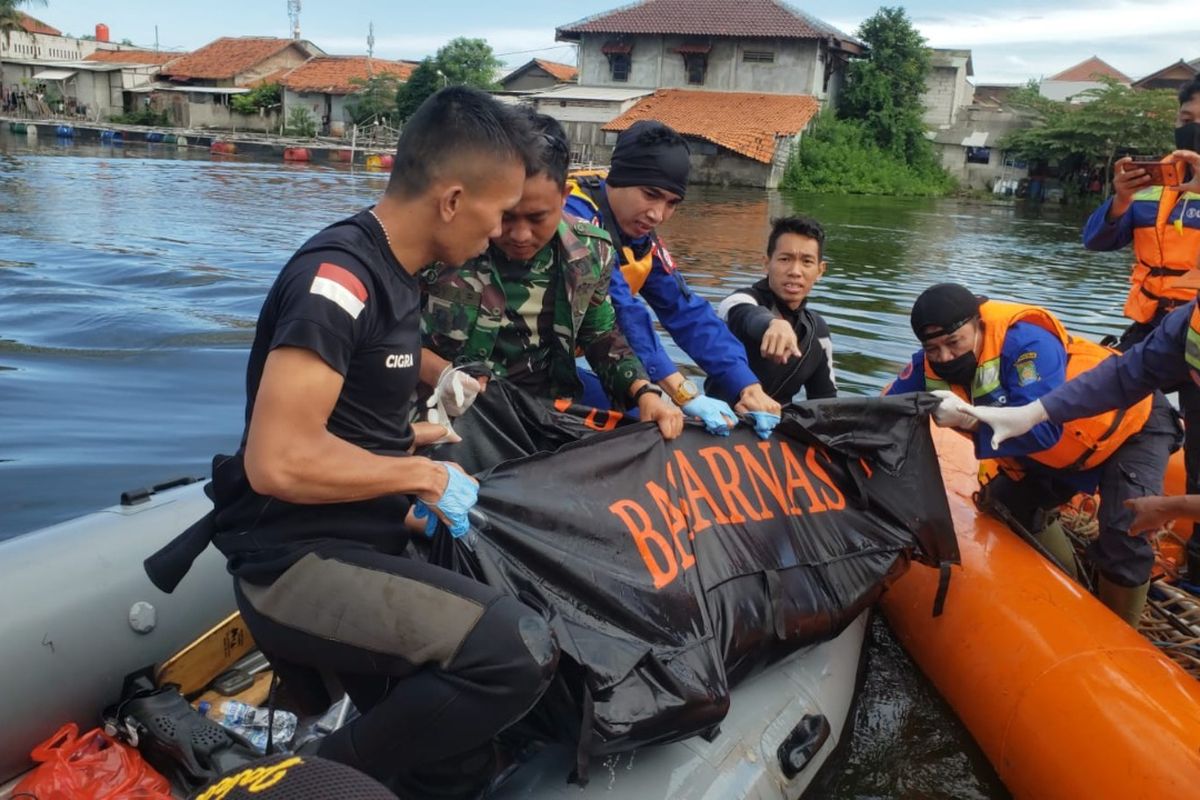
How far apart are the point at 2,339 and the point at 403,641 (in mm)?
8382

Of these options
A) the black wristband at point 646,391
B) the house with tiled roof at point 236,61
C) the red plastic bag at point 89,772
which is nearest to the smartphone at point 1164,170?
the black wristband at point 646,391

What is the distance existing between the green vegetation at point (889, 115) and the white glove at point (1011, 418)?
1475 inches

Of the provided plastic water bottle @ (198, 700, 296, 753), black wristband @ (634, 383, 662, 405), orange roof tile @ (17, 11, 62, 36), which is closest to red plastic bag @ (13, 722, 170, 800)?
plastic water bottle @ (198, 700, 296, 753)

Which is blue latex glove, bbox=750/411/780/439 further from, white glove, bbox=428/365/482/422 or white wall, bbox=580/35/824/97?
white wall, bbox=580/35/824/97

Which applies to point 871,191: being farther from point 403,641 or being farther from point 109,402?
point 403,641

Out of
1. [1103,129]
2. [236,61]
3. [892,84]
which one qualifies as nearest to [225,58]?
[236,61]

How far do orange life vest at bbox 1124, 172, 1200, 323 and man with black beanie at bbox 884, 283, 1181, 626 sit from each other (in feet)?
5.93

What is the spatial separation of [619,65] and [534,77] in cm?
842

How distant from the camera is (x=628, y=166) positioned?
11.9 feet

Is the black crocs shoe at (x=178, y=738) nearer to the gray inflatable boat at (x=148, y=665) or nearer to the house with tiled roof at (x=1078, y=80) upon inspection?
the gray inflatable boat at (x=148, y=665)

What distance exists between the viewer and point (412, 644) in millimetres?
2027

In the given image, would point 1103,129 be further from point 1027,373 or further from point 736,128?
point 1027,373

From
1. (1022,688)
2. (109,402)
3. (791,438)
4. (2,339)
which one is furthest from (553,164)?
(2,339)

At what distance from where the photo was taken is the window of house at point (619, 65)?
134 ft
